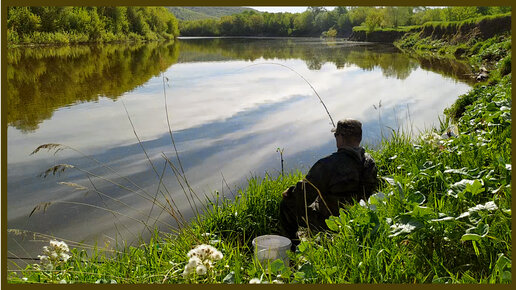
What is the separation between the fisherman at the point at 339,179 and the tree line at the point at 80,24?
1688 inches

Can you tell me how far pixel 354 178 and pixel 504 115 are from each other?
2.15 metres

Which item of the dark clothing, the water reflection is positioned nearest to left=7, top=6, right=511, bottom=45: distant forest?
the water reflection

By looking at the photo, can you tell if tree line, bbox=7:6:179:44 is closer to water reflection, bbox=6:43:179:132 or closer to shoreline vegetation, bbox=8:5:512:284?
water reflection, bbox=6:43:179:132

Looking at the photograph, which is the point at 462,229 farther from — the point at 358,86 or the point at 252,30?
the point at 252,30

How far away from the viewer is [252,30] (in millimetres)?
114938

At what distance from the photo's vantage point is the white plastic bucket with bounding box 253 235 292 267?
144 inches

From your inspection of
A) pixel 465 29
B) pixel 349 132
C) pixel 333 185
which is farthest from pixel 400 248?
pixel 465 29

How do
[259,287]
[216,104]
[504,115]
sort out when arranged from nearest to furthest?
[259,287] < [504,115] < [216,104]

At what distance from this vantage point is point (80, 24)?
51.5 metres

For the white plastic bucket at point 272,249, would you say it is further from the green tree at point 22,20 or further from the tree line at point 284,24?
the tree line at point 284,24

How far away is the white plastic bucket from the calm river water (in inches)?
64.5

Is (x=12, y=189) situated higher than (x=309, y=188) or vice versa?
(x=309, y=188)

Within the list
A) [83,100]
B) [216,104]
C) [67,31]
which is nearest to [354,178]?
[216,104]

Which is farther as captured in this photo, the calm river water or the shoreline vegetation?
the calm river water
